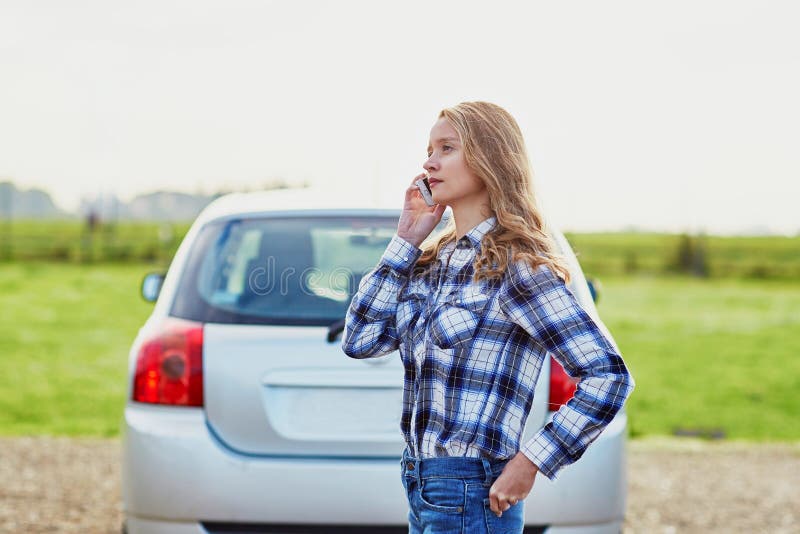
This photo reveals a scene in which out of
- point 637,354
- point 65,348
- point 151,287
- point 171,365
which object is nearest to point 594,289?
point 171,365

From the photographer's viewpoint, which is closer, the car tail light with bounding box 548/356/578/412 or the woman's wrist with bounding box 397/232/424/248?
the woman's wrist with bounding box 397/232/424/248

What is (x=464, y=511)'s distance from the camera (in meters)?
2.02

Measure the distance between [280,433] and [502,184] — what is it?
1.57 metres

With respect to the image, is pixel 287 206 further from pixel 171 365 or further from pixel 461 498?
pixel 461 498

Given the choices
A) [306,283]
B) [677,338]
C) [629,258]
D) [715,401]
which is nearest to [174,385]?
[306,283]

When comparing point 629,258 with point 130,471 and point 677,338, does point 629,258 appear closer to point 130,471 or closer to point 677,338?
point 677,338

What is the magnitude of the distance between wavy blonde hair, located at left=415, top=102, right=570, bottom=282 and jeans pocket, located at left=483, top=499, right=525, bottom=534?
1.49 feet

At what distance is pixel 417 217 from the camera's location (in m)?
2.24

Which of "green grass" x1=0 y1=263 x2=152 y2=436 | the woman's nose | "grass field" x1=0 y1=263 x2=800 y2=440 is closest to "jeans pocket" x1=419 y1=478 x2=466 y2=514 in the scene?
the woman's nose

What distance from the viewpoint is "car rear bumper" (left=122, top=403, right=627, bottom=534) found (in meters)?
3.30

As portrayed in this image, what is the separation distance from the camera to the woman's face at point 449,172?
2.11 meters

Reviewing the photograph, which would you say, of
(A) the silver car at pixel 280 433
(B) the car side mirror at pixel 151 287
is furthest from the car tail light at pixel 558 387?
(B) the car side mirror at pixel 151 287

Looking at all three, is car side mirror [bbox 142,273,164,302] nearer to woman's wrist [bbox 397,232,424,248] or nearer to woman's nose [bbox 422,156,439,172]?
woman's wrist [bbox 397,232,424,248]

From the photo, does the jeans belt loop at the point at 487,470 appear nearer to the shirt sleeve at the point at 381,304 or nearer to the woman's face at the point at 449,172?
the shirt sleeve at the point at 381,304
